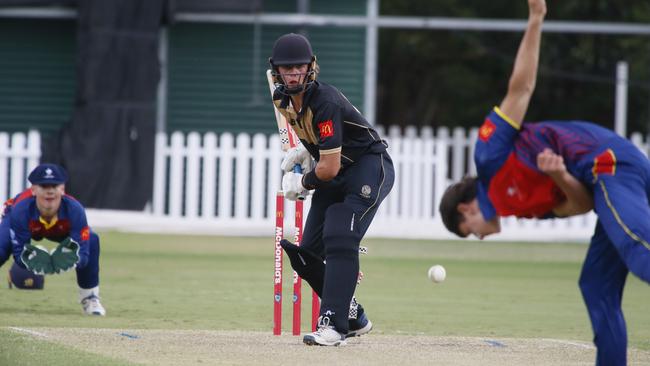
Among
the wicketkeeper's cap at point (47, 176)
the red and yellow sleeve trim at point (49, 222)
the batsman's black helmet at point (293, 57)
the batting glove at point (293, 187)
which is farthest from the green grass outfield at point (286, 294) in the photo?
the batsman's black helmet at point (293, 57)

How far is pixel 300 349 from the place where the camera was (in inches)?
289

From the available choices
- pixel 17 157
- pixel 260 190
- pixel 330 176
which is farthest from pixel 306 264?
pixel 17 157

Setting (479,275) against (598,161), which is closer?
(598,161)

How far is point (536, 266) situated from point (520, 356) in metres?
8.35

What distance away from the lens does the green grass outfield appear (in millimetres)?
9312

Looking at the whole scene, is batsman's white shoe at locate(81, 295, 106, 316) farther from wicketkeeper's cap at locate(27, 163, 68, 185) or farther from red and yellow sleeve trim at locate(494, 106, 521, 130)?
red and yellow sleeve trim at locate(494, 106, 521, 130)

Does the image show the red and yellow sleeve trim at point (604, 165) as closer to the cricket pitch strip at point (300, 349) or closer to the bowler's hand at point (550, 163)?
the bowler's hand at point (550, 163)

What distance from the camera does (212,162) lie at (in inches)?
725

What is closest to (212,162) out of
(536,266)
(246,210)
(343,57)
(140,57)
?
(246,210)

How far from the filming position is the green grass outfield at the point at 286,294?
931 cm

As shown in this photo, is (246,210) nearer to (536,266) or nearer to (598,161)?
(536,266)

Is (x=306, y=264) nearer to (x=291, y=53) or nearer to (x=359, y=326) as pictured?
(x=359, y=326)

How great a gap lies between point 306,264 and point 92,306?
104 inches

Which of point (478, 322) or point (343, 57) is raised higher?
point (343, 57)
